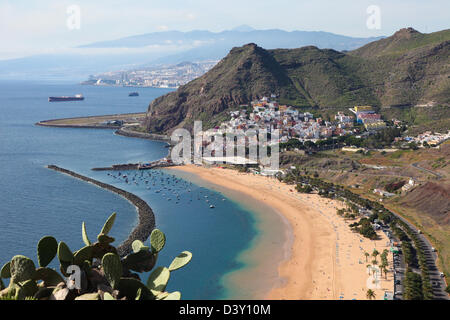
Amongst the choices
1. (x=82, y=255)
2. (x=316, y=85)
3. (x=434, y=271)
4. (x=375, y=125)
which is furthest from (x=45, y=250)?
(x=316, y=85)

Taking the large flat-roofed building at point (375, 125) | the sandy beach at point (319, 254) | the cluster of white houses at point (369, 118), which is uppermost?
the cluster of white houses at point (369, 118)

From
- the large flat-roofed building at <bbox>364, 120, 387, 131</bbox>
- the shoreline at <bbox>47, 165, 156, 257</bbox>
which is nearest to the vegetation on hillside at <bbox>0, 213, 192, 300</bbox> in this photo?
the shoreline at <bbox>47, 165, 156, 257</bbox>

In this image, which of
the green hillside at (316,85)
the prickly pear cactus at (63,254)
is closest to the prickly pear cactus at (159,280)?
the prickly pear cactus at (63,254)

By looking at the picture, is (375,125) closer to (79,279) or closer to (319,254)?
(319,254)

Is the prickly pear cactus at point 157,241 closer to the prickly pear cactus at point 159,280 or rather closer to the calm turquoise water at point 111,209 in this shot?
the prickly pear cactus at point 159,280
